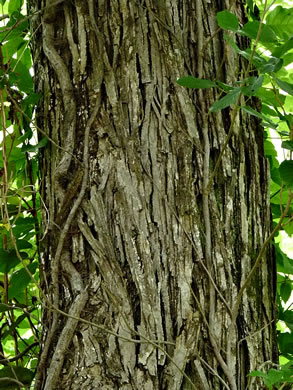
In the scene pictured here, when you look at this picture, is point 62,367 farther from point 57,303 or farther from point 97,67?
point 97,67

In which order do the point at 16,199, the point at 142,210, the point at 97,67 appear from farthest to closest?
the point at 16,199 → the point at 97,67 → the point at 142,210

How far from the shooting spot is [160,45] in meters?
1.65

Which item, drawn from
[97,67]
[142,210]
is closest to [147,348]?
[142,210]

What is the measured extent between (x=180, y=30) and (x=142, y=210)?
1.86 ft

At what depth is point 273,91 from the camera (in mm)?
1743

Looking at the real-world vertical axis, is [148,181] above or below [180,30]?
below

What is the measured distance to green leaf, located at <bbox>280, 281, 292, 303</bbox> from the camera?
6.41 ft

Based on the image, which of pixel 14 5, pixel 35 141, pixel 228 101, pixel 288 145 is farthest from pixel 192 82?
pixel 14 5

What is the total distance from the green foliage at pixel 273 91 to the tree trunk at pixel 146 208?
0.11 meters

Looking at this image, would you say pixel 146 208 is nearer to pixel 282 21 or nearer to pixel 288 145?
pixel 288 145

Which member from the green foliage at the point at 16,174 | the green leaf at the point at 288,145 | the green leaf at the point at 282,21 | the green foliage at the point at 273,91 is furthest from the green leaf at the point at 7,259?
the green leaf at the point at 282,21

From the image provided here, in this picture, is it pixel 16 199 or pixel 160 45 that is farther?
pixel 16 199

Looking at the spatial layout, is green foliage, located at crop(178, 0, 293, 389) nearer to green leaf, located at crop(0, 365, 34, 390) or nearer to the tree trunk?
the tree trunk

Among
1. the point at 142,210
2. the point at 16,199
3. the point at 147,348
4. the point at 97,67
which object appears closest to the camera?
the point at 147,348
